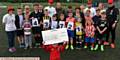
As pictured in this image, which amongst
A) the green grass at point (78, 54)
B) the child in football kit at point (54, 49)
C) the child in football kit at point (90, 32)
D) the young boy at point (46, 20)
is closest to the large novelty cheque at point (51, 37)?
the child in football kit at point (54, 49)

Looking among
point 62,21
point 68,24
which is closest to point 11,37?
point 62,21

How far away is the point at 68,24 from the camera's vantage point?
1285 cm

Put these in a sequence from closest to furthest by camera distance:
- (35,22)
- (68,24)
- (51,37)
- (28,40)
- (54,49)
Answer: (51,37), (54,49), (68,24), (35,22), (28,40)

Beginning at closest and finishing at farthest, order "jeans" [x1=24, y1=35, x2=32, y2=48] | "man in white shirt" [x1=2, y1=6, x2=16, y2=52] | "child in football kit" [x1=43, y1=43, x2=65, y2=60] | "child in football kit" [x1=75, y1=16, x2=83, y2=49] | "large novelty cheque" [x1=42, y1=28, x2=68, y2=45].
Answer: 1. "large novelty cheque" [x1=42, y1=28, x2=68, y2=45]
2. "child in football kit" [x1=43, y1=43, x2=65, y2=60]
3. "man in white shirt" [x1=2, y1=6, x2=16, y2=52]
4. "child in football kit" [x1=75, y1=16, x2=83, y2=49]
5. "jeans" [x1=24, y1=35, x2=32, y2=48]

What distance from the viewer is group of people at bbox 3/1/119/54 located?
506 inches

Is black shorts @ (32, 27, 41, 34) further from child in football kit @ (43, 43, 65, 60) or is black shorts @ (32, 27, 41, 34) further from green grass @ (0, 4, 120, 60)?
child in football kit @ (43, 43, 65, 60)

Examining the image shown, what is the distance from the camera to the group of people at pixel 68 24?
1285 centimetres

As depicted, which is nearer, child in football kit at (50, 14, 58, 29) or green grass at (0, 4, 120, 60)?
green grass at (0, 4, 120, 60)

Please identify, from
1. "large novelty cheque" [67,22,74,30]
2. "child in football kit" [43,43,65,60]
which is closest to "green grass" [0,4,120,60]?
"large novelty cheque" [67,22,74,30]

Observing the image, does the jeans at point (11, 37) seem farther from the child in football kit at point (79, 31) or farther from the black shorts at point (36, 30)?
the child in football kit at point (79, 31)

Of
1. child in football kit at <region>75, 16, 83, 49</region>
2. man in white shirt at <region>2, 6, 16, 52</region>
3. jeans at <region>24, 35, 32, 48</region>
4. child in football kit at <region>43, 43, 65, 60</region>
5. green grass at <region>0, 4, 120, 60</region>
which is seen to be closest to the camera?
child in football kit at <region>43, 43, 65, 60</region>

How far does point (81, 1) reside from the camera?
2400 centimetres

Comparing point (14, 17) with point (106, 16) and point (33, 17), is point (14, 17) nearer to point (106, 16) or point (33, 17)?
point (33, 17)

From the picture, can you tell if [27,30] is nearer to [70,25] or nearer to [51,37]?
[70,25]
